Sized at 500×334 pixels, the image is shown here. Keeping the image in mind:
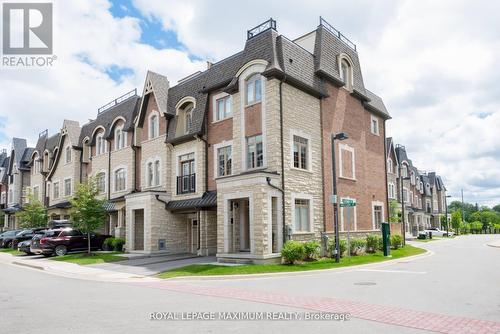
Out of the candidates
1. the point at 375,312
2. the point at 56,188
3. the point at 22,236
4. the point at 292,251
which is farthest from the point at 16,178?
the point at 375,312

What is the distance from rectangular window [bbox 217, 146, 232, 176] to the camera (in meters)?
22.5

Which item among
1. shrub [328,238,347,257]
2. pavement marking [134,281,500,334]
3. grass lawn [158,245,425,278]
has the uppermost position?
shrub [328,238,347,257]

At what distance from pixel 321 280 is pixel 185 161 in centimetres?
1390

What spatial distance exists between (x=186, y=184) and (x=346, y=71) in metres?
11.9

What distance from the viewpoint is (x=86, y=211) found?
25.3 m

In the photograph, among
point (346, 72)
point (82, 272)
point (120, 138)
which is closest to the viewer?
point (82, 272)

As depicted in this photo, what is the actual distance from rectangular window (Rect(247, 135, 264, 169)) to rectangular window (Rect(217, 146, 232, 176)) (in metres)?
2.03

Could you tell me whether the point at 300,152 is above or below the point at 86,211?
above

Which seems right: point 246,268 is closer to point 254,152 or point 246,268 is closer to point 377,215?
point 254,152

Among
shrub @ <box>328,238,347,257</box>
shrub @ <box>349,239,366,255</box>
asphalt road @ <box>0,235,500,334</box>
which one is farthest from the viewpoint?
shrub @ <box>349,239,366,255</box>

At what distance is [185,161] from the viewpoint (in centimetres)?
2552

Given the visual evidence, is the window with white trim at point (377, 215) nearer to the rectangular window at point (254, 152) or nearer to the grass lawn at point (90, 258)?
the rectangular window at point (254, 152)

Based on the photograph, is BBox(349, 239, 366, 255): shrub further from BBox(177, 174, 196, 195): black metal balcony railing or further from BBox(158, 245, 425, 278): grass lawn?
BBox(177, 174, 196, 195): black metal balcony railing

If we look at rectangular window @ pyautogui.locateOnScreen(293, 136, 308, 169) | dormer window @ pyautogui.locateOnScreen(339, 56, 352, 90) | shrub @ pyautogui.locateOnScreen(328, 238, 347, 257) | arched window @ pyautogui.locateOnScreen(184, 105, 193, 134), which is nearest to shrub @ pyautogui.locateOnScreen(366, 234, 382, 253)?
shrub @ pyautogui.locateOnScreen(328, 238, 347, 257)
